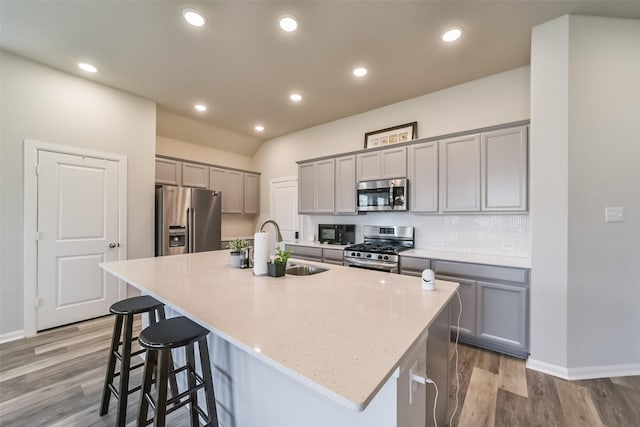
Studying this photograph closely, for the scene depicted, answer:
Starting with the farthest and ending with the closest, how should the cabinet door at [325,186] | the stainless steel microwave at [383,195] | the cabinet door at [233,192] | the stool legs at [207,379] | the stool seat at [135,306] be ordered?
the cabinet door at [233,192] → the cabinet door at [325,186] → the stainless steel microwave at [383,195] → the stool seat at [135,306] → the stool legs at [207,379]

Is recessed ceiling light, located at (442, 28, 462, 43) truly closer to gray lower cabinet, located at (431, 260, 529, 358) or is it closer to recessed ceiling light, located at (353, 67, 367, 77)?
recessed ceiling light, located at (353, 67, 367, 77)

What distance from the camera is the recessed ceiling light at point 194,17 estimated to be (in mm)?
2076

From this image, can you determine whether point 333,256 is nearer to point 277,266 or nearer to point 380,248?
point 380,248

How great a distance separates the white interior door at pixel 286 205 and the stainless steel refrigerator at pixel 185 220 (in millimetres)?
1288

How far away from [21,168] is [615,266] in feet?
18.9

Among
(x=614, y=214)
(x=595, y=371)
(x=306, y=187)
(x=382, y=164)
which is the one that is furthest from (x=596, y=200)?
(x=306, y=187)

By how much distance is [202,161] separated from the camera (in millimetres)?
5004

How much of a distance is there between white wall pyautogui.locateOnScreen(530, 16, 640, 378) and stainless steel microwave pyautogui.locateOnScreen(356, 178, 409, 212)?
1475 millimetres

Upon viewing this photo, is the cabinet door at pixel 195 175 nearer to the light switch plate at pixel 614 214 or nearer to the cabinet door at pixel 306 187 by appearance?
the cabinet door at pixel 306 187

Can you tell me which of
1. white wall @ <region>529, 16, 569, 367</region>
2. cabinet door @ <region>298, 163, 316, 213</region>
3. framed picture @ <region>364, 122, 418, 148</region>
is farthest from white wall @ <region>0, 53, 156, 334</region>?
white wall @ <region>529, 16, 569, 367</region>

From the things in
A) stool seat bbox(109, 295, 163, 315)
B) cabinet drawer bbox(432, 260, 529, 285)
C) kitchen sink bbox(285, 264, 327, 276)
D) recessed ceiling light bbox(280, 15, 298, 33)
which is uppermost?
recessed ceiling light bbox(280, 15, 298, 33)

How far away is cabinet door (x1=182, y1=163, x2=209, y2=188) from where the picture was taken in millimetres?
4438

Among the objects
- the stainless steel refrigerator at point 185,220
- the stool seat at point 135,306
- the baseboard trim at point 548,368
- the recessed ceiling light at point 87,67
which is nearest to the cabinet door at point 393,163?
the baseboard trim at point 548,368

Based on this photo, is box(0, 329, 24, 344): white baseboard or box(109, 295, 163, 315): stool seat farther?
box(0, 329, 24, 344): white baseboard
